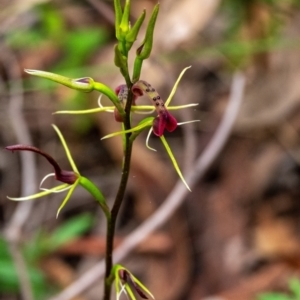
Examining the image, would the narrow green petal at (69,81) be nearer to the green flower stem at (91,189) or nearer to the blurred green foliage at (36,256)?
the green flower stem at (91,189)

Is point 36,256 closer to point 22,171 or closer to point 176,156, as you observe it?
point 22,171

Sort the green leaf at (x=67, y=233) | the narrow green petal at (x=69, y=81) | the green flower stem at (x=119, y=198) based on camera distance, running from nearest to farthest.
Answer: the narrow green petal at (x=69, y=81)
the green flower stem at (x=119, y=198)
the green leaf at (x=67, y=233)

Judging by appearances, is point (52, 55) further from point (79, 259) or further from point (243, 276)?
point (243, 276)

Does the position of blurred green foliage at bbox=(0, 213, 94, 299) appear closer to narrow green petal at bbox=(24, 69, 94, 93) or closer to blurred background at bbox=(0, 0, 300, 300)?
blurred background at bbox=(0, 0, 300, 300)

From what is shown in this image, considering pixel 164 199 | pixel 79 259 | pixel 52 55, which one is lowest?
pixel 79 259

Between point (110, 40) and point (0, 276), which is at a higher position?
point (110, 40)

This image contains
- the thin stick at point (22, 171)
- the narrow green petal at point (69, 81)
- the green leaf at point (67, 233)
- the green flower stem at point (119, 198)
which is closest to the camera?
the narrow green petal at point (69, 81)

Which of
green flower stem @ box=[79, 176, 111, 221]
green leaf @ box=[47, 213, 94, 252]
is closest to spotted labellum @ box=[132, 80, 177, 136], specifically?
green flower stem @ box=[79, 176, 111, 221]

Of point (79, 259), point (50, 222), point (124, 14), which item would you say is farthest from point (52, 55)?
point (124, 14)

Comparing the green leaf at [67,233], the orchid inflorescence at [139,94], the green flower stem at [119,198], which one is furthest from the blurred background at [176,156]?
the orchid inflorescence at [139,94]
